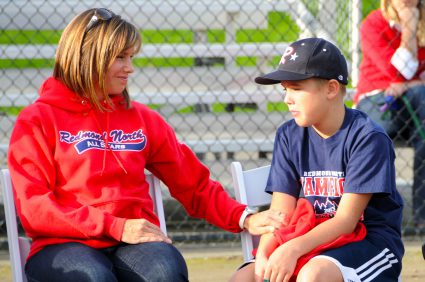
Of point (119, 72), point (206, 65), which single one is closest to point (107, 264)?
point (119, 72)

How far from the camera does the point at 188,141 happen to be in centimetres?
624

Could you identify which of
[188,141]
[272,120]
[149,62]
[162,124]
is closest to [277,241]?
[162,124]

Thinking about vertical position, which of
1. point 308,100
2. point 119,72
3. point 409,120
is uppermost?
point 119,72

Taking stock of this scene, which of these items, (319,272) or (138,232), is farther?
(138,232)

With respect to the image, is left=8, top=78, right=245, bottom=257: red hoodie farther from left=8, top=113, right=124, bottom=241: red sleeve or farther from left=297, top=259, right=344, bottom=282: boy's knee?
left=297, top=259, right=344, bottom=282: boy's knee

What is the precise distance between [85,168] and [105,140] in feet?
0.49

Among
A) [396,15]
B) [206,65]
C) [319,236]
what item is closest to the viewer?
[319,236]

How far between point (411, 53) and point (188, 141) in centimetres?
167

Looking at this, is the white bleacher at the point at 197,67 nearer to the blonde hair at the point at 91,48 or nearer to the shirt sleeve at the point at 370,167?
the blonde hair at the point at 91,48

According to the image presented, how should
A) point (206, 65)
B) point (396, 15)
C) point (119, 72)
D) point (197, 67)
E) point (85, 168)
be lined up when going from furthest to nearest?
1. point (206, 65)
2. point (197, 67)
3. point (396, 15)
4. point (119, 72)
5. point (85, 168)

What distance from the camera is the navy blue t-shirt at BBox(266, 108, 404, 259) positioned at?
10.1 feet

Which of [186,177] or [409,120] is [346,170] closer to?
Result: [186,177]

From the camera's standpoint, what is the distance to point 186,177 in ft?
11.5

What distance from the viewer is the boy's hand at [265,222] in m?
3.19
